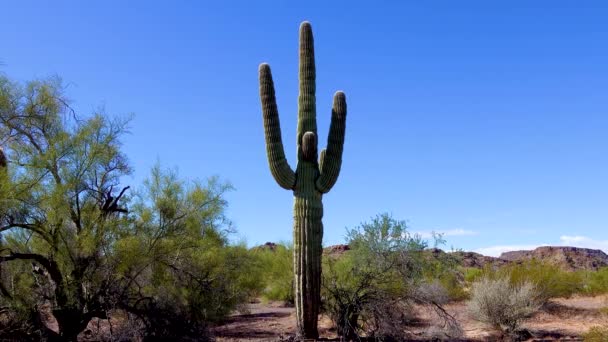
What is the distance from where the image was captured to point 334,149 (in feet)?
46.5

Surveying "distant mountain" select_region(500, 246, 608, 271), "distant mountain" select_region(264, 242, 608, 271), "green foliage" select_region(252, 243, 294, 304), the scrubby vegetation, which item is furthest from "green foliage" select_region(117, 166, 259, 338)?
"distant mountain" select_region(500, 246, 608, 271)

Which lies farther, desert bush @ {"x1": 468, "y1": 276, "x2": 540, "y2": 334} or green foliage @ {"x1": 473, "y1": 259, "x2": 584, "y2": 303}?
green foliage @ {"x1": 473, "y1": 259, "x2": 584, "y2": 303}

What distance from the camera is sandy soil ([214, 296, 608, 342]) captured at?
15.2 metres

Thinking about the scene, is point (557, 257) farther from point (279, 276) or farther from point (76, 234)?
point (76, 234)

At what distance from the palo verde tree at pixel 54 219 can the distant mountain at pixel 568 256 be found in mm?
44991

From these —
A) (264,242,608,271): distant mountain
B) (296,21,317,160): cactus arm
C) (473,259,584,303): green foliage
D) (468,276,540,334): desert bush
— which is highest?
(296,21,317,160): cactus arm

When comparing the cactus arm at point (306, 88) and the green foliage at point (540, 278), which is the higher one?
the cactus arm at point (306, 88)

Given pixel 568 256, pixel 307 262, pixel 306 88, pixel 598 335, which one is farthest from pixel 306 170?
pixel 568 256

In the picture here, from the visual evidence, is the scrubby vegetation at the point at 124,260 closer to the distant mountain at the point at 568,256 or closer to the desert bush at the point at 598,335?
the desert bush at the point at 598,335

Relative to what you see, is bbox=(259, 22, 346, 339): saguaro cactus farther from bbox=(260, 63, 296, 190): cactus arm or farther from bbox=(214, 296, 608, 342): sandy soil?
bbox=(214, 296, 608, 342): sandy soil

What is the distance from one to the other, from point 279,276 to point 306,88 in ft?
46.9

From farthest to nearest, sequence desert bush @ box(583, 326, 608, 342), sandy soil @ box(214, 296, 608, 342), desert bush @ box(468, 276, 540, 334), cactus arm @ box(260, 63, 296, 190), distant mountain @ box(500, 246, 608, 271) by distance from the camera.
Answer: distant mountain @ box(500, 246, 608, 271), desert bush @ box(468, 276, 540, 334), sandy soil @ box(214, 296, 608, 342), cactus arm @ box(260, 63, 296, 190), desert bush @ box(583, 326, 608, 342)

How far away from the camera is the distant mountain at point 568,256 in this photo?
53.1 metres

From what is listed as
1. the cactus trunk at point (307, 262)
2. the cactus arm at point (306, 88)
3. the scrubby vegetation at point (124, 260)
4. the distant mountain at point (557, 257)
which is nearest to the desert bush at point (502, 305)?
the scrubby vegetation at point (124, 260)
